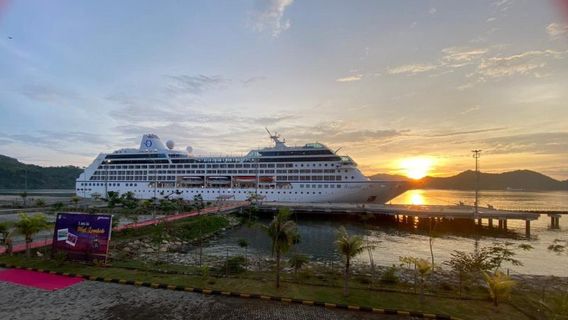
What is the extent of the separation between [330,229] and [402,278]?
79.1 ft

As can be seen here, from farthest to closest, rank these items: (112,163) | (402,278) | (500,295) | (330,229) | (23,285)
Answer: (112,163) → (330,229) → (402,278) → (23,285) → (500,295)

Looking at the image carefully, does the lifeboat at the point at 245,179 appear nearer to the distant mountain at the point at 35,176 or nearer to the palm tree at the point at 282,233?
the palm tree at the point at 282,233

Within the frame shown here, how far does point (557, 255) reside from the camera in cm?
2944

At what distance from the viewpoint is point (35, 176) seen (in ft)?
543

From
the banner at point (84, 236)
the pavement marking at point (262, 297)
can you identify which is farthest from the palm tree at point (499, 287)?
the banner at point (84, 236)

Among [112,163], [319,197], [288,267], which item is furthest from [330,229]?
[112,163]

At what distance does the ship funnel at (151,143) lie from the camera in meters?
77.4

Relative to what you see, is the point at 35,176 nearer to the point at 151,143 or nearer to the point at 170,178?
the point at 151,143

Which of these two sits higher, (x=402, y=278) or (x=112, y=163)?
(x=112, y=163)

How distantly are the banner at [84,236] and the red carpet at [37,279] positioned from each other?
2.21 meters

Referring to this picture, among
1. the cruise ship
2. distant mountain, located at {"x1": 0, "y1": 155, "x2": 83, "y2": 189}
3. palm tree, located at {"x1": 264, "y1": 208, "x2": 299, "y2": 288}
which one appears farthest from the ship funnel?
distant mountain, located at {"x1": 0, "y1": 155, "x2": 83, "y2": 189}

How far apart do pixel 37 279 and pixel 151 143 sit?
6695 centimetres

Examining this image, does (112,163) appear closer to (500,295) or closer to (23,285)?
(23,285)

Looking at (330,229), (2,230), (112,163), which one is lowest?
(330,229)
